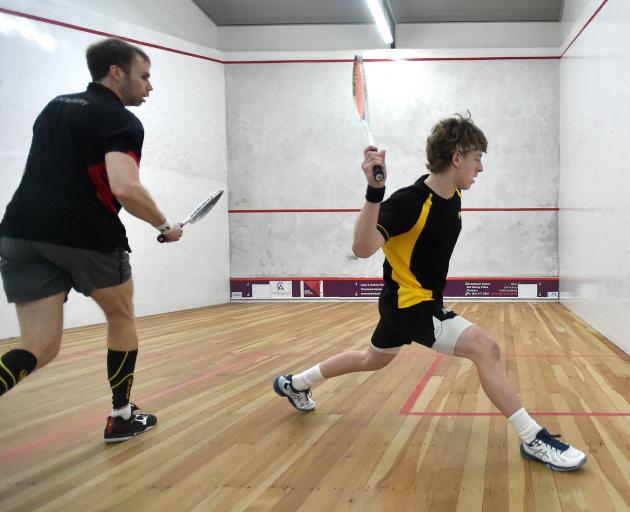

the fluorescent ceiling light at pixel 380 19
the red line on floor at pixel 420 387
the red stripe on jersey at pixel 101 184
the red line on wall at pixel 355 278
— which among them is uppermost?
the fluorescent ceiling light at pixel 380 19

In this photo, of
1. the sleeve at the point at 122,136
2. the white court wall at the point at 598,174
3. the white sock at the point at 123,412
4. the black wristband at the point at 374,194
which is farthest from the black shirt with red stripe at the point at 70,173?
the white court wall at the point at 598,174

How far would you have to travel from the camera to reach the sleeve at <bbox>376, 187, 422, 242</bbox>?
1.61 m

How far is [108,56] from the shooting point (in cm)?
183

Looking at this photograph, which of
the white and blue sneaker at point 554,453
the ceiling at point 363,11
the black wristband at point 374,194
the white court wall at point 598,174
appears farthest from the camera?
the ceiling at point 363,11

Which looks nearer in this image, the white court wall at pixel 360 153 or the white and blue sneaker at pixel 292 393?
the white and blue sneaker at pixel 292 393

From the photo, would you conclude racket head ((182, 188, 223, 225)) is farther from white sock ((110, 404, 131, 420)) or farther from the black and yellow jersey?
the black and yellow jersey

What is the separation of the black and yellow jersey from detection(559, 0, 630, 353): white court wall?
7.00 ft

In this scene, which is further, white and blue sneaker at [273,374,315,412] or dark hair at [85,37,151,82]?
white and blue sneaker at [273,374,315,412]

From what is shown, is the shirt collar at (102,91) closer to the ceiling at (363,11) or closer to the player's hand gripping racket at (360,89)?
the player's hand gripping racket at (360,89)

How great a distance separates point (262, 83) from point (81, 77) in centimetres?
221

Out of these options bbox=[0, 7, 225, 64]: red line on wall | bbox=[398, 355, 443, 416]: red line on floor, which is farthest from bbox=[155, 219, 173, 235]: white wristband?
bbox=[0, 7, 225, 64]: red line on wall

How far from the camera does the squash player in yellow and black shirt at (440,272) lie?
1668 mm

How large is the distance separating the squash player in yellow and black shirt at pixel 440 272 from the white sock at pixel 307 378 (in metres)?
0.42

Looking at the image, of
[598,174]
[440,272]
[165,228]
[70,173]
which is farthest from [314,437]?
[598,174]
